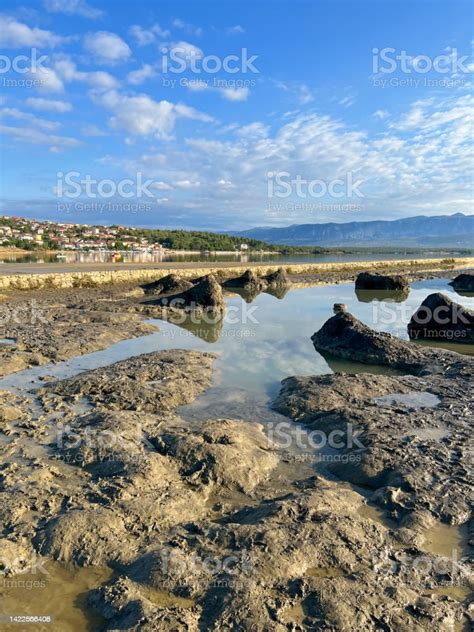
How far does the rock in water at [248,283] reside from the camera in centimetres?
3448

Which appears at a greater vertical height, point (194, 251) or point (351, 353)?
point (194, 251)

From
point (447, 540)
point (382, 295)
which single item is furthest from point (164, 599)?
point (382, 295)

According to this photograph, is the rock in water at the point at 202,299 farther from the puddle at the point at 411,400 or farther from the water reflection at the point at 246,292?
the puddle at the point at 411,400

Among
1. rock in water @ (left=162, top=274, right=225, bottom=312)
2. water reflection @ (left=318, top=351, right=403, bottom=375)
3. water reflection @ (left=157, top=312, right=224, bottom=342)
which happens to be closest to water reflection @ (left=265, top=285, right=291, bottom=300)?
rock in water @ (left=162, top=274, right=225, bottom=312)

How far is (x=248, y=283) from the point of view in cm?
3481

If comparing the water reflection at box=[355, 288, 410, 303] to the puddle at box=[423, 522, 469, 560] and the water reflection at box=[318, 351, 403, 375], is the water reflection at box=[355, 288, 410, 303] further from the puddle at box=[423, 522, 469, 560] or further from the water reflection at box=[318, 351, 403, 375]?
the puddle at box=[423, 522, 469, 560]

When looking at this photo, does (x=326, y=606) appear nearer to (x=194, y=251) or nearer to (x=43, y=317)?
(x=43, y=317)

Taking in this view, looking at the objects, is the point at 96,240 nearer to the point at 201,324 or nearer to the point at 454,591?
the point at 201,324

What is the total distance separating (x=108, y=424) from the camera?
7.21 metres

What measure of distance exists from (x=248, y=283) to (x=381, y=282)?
→ 438 inches

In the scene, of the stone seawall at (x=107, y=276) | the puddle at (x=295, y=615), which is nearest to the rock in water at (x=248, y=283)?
the stone seawall at (x=107, y=276)

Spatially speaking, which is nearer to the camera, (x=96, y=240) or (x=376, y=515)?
(x=376, y=515)

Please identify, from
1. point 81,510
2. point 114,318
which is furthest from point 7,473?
point 114,318

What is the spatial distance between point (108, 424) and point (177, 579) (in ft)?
12.3
